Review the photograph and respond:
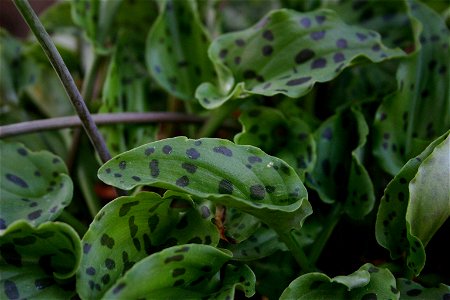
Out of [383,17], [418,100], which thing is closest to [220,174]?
[418,100]

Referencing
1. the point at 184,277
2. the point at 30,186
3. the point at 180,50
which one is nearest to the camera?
the point at 184,277

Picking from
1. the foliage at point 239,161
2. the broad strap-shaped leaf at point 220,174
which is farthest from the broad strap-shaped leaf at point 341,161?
the broad strap-shaped leaf at point 220,174

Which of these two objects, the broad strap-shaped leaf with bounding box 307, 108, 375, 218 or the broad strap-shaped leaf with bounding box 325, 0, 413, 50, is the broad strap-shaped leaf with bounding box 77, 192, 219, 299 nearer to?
the broad strap-shaped leaf with bounding box 307, 108, 375, 218

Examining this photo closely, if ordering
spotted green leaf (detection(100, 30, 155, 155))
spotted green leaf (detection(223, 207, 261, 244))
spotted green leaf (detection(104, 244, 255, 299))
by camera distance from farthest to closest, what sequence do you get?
spotted green leaf (detection(100, 30, 155, 155))
spotted green leaf (detection(223, 207, 261, 244))
spotted green leaf (detection(104, 244, 255, 299))

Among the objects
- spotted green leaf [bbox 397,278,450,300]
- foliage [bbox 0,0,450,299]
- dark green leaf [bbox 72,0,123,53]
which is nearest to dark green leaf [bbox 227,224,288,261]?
foliage [bbox 0,0,450,299]

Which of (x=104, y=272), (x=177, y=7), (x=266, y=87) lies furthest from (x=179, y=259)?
(x=177, y=7)

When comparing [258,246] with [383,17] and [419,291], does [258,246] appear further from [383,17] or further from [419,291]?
[383,17]
